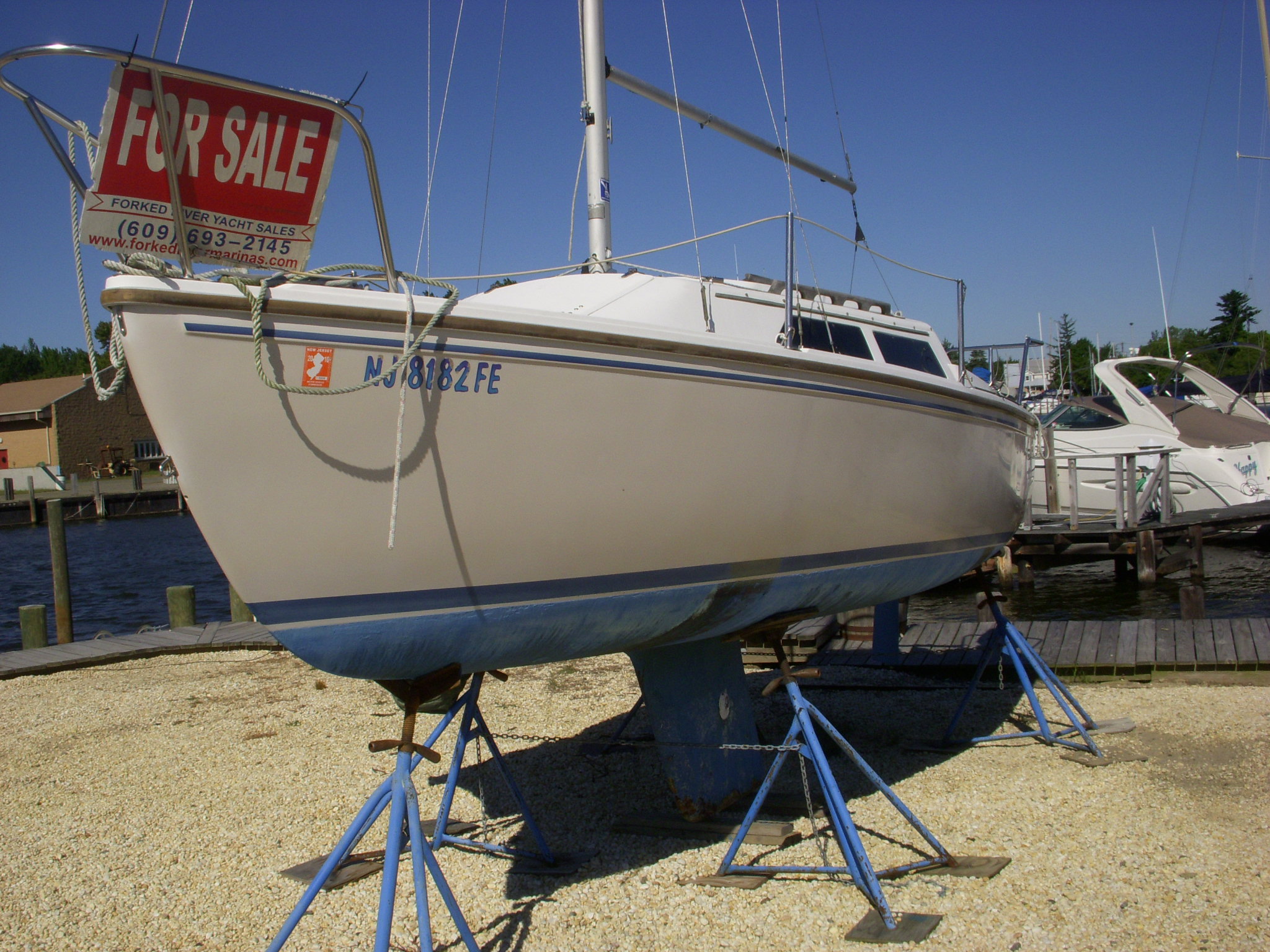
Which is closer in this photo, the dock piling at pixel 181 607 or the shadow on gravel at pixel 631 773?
Result: the shadow on gravel at pixel 631 773

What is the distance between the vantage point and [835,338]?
16.9 ft

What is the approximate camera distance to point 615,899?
162 inches

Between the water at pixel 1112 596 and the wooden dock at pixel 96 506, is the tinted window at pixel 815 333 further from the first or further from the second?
the wooden dock at pixel 96 506

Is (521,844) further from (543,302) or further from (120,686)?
(120,686)

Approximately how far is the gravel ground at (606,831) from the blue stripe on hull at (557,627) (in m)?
1.13

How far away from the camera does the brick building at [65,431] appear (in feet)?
152

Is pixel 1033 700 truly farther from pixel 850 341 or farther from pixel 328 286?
pixel 328 286

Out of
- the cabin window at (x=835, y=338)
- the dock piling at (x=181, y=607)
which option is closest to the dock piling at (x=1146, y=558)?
the cabin window at (x=835, y=338)

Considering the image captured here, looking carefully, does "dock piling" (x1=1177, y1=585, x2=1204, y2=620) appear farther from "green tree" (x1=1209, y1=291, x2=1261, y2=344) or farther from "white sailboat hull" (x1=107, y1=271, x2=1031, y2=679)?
"green tree" (x1=1209, y1=291, x2=1261, y2=344)

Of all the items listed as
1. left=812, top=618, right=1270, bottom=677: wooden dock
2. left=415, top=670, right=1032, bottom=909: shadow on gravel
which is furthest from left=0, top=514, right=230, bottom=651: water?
left=812, top=618, right=1270, bottom=677: wooden dock

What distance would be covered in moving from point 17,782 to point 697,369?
5061mm

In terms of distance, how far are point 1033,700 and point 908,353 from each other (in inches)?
88.4

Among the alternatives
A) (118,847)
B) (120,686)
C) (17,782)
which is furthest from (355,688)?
(118,847)

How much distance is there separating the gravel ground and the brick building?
141ft
